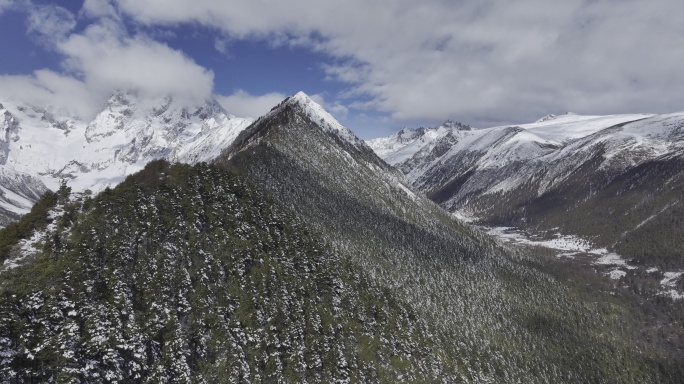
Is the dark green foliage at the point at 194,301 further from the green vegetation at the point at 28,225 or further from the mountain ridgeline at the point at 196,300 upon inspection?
the green vegetation at the point at 28,225

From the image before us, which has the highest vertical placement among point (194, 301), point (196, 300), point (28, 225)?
point (28, 225)

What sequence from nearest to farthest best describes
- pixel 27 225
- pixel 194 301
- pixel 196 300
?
pixel 27 225, pixel 194 301, pixel 196 300

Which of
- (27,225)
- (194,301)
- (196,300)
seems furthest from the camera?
(196,300)

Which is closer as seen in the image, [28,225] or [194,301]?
[28,225]

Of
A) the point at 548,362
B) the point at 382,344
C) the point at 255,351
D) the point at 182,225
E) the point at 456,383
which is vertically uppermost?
the point at 182,225

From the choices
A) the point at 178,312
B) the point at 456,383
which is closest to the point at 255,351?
the point at 178,312

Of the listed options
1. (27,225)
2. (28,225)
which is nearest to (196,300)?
(28,225)

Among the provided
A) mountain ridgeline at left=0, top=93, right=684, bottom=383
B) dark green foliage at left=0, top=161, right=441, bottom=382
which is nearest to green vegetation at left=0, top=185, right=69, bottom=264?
mountain ridgeline at left=0, top=93, right=684, bottom=383

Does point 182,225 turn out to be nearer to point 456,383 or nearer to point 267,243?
point 267,243

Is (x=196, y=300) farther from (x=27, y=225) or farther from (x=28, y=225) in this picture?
(x=27, y=225)

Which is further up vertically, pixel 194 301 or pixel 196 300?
pixel 196 300
